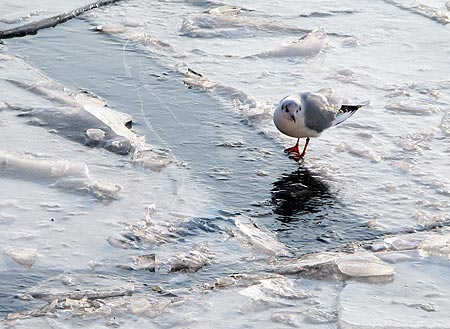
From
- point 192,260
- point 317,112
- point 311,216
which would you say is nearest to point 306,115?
point 317,112

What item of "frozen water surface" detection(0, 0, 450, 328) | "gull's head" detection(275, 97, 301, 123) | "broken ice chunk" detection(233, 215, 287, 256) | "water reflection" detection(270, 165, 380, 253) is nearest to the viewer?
"frozen water surface" detection(0, 0, 450, 328)

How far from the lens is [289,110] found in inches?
199

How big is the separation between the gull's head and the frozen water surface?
0.76 feet

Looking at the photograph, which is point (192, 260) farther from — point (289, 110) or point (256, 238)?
point (289, 110)

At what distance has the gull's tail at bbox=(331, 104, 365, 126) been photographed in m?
5.38

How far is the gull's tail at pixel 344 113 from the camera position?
5379mm

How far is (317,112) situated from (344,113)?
0.29 metres

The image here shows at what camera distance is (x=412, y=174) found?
16.4 feet

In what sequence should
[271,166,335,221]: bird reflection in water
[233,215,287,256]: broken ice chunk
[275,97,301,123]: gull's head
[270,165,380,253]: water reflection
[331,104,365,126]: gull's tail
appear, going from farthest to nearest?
1. [331,104,365,126]: gull's tail
2. [275,97,301,123]: gull's head
3. [271,166,335,221]: bird reflection in water
4. [270,165,380,253]: water reflection
5. [233,215,287,256]: broken ice chunk

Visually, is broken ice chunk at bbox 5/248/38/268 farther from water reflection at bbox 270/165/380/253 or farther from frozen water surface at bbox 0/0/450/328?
water reflection at bbox 270/165/380/253

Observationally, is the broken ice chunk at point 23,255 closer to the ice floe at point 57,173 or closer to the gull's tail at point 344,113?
the ice floe at point 57,173

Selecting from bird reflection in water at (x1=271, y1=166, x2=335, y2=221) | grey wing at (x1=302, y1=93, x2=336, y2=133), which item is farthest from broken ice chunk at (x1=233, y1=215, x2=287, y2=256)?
grey wing at (x1=302, y1=93, x2=336, y2=133)

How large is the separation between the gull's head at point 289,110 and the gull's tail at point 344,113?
0.36m

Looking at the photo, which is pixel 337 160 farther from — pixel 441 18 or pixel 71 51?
pixel 441 18
